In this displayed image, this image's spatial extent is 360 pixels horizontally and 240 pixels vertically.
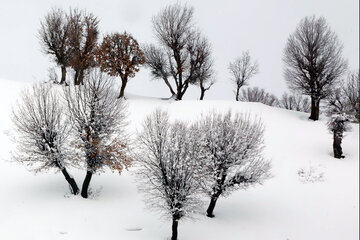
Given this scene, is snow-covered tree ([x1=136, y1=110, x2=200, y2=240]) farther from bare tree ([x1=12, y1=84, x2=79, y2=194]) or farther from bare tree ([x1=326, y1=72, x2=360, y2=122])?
bare tree ([x1=326, y1=72, x2=360, y2=122])

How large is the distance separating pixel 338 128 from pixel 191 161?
16404 mm

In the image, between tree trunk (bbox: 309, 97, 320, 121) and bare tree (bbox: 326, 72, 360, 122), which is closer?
bare tree (bbox: 326, 72, 360, 122)

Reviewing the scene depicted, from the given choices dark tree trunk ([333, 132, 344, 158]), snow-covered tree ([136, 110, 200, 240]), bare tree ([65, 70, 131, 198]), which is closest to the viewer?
snow-covered tree ([136, 110, 200, 240])

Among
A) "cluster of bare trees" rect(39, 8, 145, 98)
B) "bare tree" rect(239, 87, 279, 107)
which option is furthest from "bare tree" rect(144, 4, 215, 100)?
"bare tree" rect(239, 87, 279, 107)

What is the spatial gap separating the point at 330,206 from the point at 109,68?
30.3m

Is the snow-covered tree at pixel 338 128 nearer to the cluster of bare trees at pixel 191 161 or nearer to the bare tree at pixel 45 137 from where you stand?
the cluster of bare trees at pixel 191 161

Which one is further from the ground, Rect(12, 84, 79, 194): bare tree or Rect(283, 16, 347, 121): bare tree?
Rect(283, 16, 347, 121): bare tree

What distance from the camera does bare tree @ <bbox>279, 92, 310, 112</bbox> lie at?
221ft

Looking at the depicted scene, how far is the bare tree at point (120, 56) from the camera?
1457 inches

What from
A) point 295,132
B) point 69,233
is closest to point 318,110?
point 295,132

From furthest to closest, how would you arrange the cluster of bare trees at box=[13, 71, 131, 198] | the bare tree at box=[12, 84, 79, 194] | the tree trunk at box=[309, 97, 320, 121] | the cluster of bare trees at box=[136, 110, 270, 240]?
the tree trunk at box=[309, 97, 320, 121] → the cluster of bare trees at box=[13, 71, 131, 198] → the bare tree at box=[12, 84, 79, 194] → the cluster of bare trees at box=[136, 110, 270, 240]

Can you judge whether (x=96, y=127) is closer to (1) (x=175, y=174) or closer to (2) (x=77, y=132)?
(2) (x=77, y=132)

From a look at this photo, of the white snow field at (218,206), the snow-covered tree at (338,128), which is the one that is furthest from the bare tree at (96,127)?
the snow-covered tree at (338,128)

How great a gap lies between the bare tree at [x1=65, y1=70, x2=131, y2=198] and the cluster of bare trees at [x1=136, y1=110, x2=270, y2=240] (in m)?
1.92
